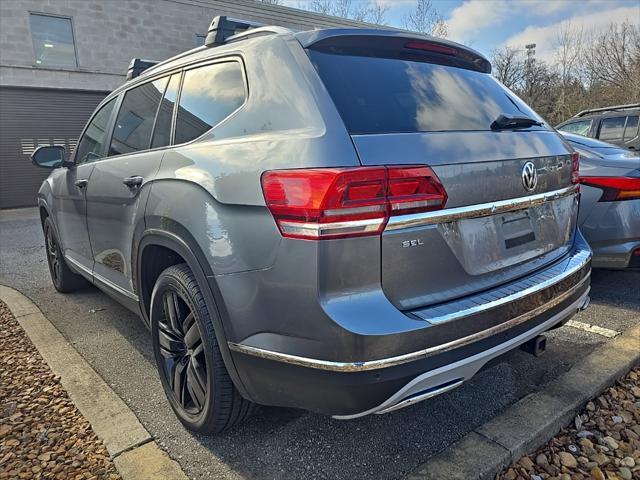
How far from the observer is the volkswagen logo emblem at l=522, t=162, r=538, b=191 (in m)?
2.01

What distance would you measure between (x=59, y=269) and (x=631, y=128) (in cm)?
903

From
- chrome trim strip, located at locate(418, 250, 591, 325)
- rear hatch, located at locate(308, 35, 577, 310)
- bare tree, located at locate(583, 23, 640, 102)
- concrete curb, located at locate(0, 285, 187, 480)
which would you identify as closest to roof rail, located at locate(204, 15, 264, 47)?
rear hatch, located at locate(308, 35, 577, 310)

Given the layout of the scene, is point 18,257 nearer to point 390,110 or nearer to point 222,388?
point 222,388

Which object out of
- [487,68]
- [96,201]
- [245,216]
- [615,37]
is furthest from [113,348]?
[615,37]

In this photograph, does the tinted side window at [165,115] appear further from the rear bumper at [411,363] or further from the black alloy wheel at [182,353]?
the rear bumper at [411,363]

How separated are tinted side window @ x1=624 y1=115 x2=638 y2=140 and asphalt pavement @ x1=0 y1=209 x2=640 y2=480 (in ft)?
18.5

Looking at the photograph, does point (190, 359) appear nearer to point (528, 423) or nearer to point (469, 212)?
point (469, 212)

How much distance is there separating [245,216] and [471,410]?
5.26ft

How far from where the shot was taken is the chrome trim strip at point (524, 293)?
165 centimetres

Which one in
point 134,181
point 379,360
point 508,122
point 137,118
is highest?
point 137,118

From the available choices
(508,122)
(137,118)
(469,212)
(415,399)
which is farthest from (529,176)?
(137,118)

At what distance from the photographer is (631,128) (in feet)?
26.6

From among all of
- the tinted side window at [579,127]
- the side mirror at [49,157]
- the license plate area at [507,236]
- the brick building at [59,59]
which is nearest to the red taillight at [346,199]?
the license plate area at [507,236]

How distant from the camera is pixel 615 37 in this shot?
20000mm
